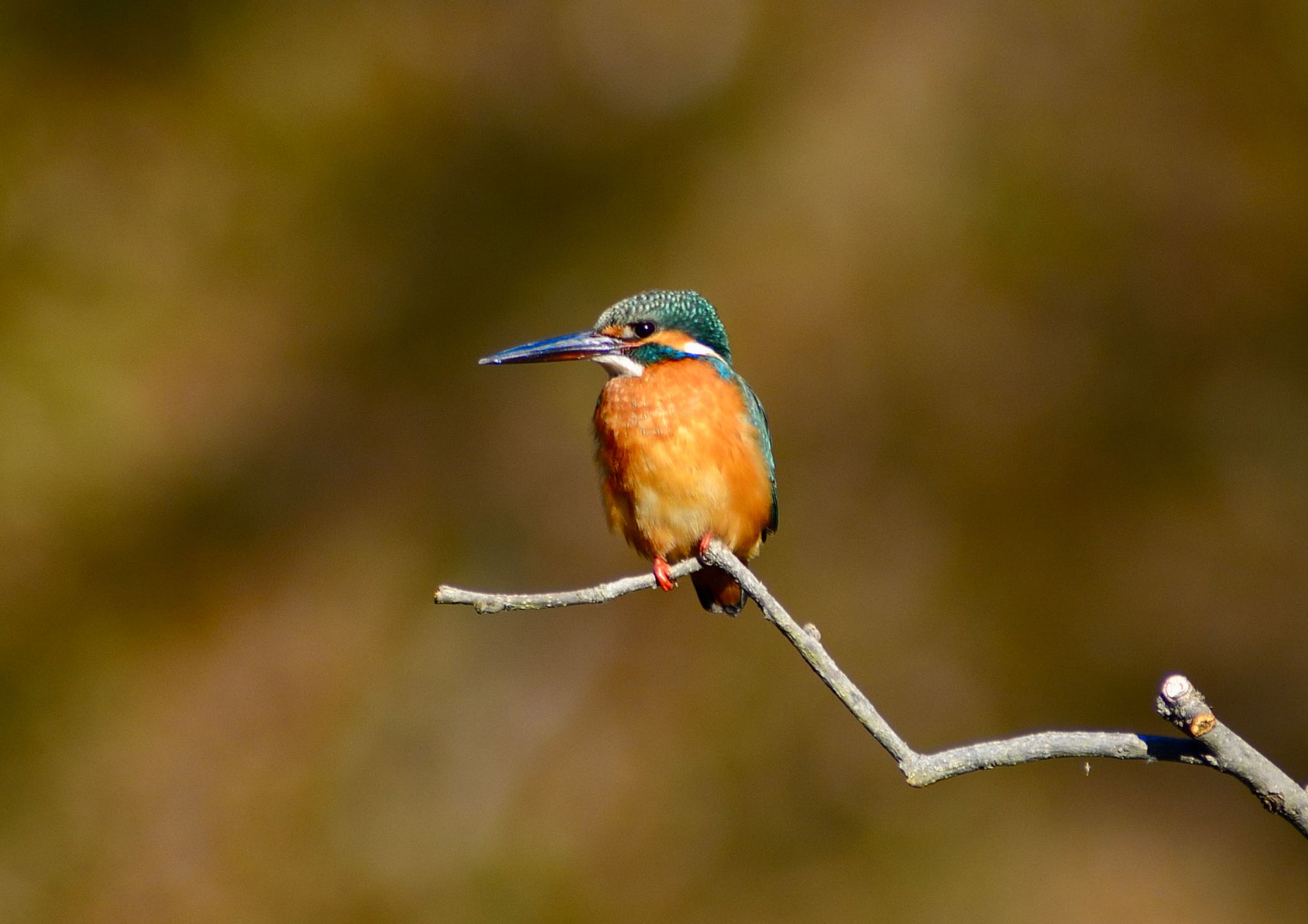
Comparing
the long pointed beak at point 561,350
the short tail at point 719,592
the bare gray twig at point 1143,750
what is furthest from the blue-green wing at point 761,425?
the bare gray twig at point 1143,750

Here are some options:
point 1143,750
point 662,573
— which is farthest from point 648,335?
point 1143,750

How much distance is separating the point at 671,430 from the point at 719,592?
0.62 meters

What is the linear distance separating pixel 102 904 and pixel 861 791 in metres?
3.75

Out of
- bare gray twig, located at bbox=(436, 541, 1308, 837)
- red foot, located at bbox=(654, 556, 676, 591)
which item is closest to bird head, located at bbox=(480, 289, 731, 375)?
red foot, located at bbox=(654, 556, 676, 591)

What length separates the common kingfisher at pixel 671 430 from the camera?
2717 millimetres

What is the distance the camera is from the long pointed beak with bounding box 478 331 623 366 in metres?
2.59

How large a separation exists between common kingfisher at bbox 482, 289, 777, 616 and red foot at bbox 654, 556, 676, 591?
2cm

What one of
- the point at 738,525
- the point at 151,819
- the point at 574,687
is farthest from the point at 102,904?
the point at 738,525

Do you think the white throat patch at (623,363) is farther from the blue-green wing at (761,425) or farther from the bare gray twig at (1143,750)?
the bare gray twig at (1143,750)

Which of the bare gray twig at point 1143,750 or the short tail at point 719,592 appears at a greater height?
the bare gray twig at point 1143,750

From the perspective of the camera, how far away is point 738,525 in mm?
2861

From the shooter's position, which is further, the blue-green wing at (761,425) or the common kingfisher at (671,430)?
the blue-green wing at (761,425)

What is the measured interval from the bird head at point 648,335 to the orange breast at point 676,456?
0.04 m

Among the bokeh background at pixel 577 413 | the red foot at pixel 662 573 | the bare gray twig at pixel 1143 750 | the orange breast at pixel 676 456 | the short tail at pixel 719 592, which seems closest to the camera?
the bare gray twig at pixel 1143 750
